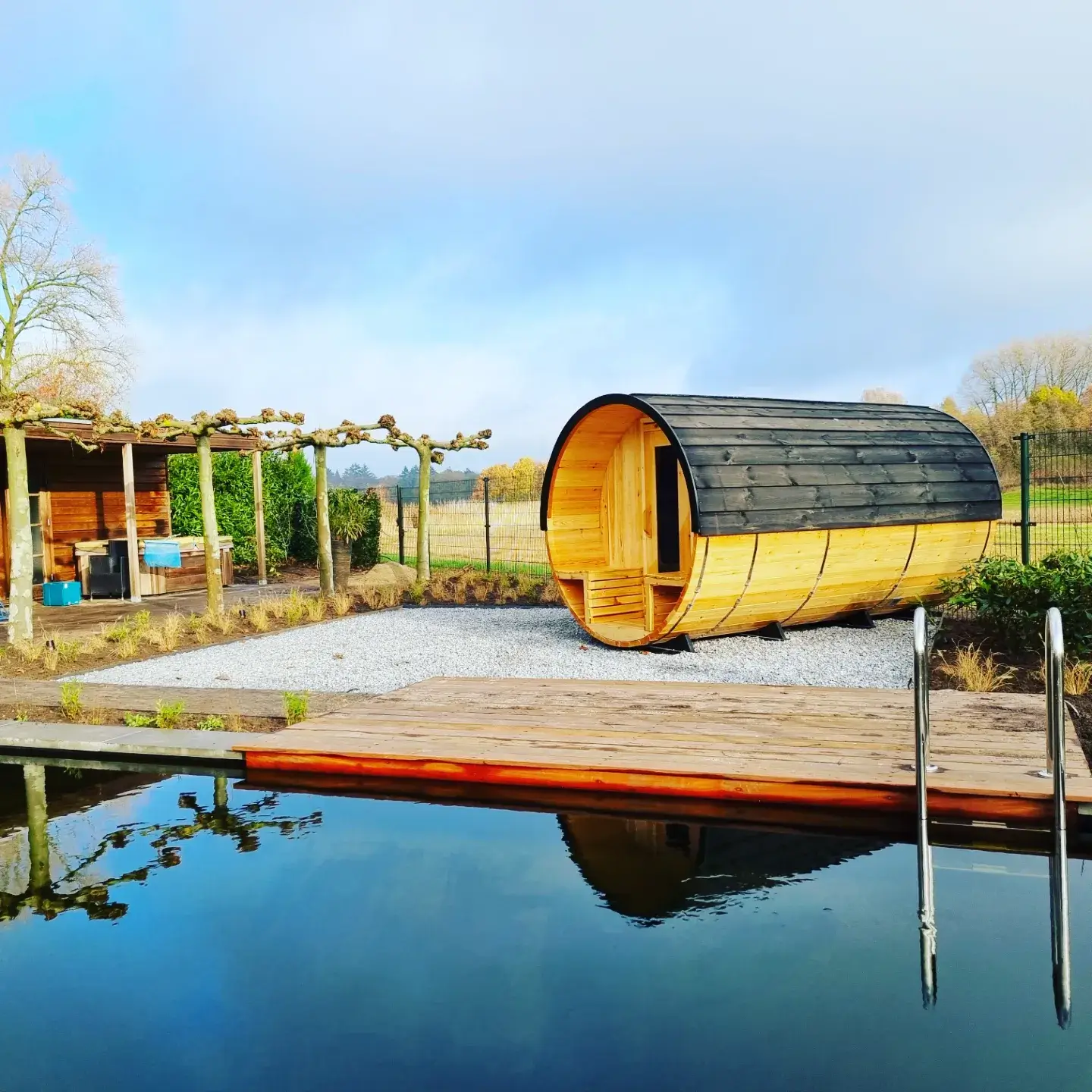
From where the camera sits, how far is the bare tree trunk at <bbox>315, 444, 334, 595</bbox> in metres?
14.6

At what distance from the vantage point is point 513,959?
3996 mm

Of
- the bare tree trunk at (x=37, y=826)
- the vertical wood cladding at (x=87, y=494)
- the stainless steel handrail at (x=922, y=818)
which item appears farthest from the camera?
the vertical wood cladding at (x=87, y=494)

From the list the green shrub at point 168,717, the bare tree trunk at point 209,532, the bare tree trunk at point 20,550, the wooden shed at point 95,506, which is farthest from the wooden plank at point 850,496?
the wooden shed at point 95,506

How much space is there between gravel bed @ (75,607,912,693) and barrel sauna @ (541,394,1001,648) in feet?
1.03

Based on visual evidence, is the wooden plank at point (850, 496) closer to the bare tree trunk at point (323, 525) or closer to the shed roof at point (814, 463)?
the shed roof at point (814, 463)

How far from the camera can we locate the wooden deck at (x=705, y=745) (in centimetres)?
501

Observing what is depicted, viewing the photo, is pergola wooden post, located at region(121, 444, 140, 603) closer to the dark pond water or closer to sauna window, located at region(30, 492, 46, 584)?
sauna window, located at region(30, 492, 46, 584)

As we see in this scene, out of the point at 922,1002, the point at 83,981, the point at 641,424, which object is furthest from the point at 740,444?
the point at 83,981

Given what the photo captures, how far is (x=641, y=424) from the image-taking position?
35.6 ft

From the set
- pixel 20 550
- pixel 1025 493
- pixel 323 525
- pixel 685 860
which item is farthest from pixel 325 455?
pixel 685 860

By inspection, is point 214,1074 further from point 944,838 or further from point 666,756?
point 944,838

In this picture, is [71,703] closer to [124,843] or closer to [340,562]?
[124,843]

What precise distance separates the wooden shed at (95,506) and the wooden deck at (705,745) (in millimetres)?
10444

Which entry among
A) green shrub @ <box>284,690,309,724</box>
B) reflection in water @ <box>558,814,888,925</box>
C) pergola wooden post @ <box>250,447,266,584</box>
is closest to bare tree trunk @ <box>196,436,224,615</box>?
pergola wooden post @ <box>250,447,266,584</box>
